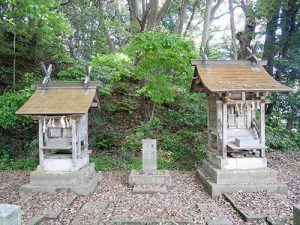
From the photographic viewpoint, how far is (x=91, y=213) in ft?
18.5

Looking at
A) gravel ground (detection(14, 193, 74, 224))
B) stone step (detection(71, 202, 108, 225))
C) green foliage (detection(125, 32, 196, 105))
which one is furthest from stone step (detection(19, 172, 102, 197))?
green foliage (detection(125, 32, 196, 105))

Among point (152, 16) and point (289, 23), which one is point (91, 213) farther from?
point (289, 23)

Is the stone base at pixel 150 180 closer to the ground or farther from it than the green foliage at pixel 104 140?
closer to the ground

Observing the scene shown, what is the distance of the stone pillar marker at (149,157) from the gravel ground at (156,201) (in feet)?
2.61

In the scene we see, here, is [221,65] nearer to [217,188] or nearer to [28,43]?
[217,188]

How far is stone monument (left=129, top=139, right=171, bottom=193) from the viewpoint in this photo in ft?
24.0

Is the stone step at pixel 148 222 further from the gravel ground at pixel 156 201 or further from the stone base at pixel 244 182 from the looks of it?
the stone base at pixel 244 182

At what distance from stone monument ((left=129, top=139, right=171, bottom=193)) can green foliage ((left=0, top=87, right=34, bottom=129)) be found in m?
5.34

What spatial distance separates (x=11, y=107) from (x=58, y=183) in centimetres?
469

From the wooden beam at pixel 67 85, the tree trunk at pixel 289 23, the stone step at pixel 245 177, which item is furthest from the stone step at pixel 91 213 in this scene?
the tree trunk at pixel 289 23

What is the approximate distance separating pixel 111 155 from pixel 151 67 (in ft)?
13.5

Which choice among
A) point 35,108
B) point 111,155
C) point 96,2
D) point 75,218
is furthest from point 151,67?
point 96,2

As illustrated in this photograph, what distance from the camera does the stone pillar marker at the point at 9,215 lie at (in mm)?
2220

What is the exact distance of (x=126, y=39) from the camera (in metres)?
19.6
